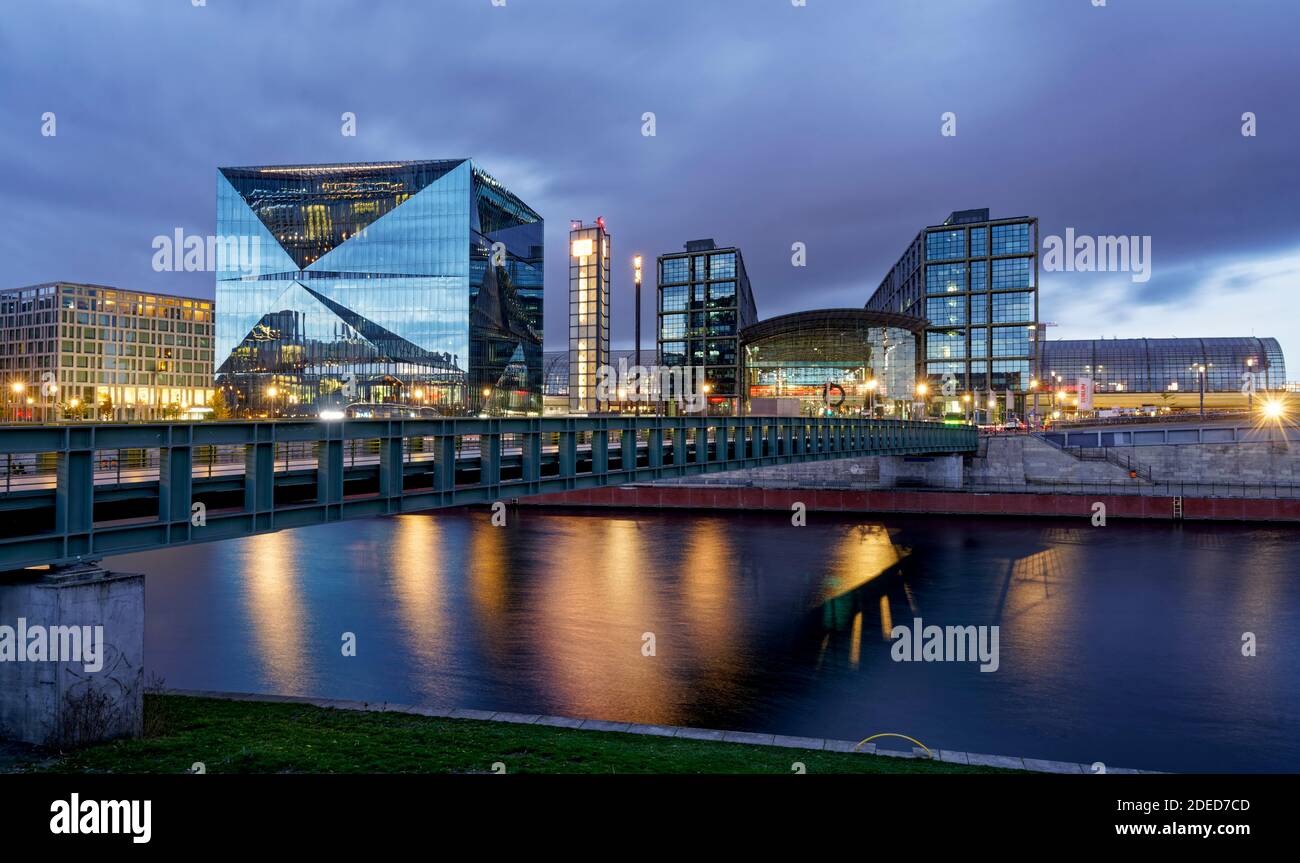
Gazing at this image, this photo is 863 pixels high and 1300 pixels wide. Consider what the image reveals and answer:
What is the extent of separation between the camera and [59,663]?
13.0 metres

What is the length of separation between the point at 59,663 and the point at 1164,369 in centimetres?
21212

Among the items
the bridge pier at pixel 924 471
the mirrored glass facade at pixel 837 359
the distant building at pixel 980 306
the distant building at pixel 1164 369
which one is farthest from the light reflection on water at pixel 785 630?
the distant building at pixel 1164 369

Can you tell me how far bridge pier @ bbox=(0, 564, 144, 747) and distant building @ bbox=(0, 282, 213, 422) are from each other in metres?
172

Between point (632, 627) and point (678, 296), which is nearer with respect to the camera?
point (632, 627)

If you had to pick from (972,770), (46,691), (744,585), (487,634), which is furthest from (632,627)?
(46,691)

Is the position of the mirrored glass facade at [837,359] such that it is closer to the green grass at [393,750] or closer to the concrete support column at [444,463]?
the concrete support column at [444,463]

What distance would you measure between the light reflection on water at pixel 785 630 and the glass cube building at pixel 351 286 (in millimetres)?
51994

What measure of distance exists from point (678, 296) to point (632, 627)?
126m

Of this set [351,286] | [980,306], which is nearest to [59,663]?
[351,286]

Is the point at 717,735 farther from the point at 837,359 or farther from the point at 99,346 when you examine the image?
the point at 99,346
